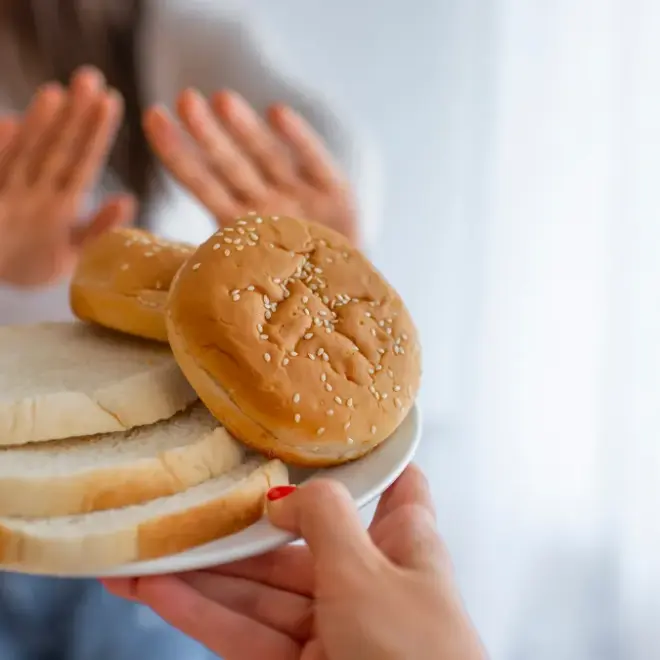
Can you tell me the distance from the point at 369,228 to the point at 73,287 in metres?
1.02

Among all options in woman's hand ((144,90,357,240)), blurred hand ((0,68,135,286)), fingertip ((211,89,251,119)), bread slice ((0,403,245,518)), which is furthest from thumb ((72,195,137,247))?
bread slice ((0,403,245,518))

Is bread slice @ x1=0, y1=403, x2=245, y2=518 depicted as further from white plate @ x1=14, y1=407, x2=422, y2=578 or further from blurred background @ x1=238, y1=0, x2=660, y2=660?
blurred background @ x1=238, y1=0, x2=660, y2=660

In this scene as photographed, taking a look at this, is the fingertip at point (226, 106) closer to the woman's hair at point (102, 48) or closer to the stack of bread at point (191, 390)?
the woman's hair at point (102, 48)

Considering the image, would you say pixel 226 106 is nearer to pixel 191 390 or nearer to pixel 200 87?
pixel 200 87

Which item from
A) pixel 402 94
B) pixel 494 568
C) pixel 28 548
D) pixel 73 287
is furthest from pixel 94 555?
pixel 402 94

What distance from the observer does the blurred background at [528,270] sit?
5.49ft

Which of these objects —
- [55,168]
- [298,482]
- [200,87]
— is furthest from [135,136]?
[298,482]

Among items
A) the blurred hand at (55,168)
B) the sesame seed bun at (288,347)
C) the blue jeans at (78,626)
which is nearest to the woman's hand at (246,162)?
the blurred hand at (55,168)

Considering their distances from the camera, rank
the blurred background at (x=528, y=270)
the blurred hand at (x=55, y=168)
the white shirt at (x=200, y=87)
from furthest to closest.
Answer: the white shirt at (x=200, y=87) < the blurred background at (x=528, y=270) < the blurred hand at (x=55, y=168)

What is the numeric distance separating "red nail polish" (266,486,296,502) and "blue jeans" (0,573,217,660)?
1.80 ft

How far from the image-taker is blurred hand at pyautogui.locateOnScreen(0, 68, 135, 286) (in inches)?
60.9

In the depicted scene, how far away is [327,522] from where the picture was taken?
2.23 ft

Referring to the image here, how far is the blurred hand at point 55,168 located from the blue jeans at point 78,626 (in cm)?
78

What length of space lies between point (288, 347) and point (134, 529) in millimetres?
264
